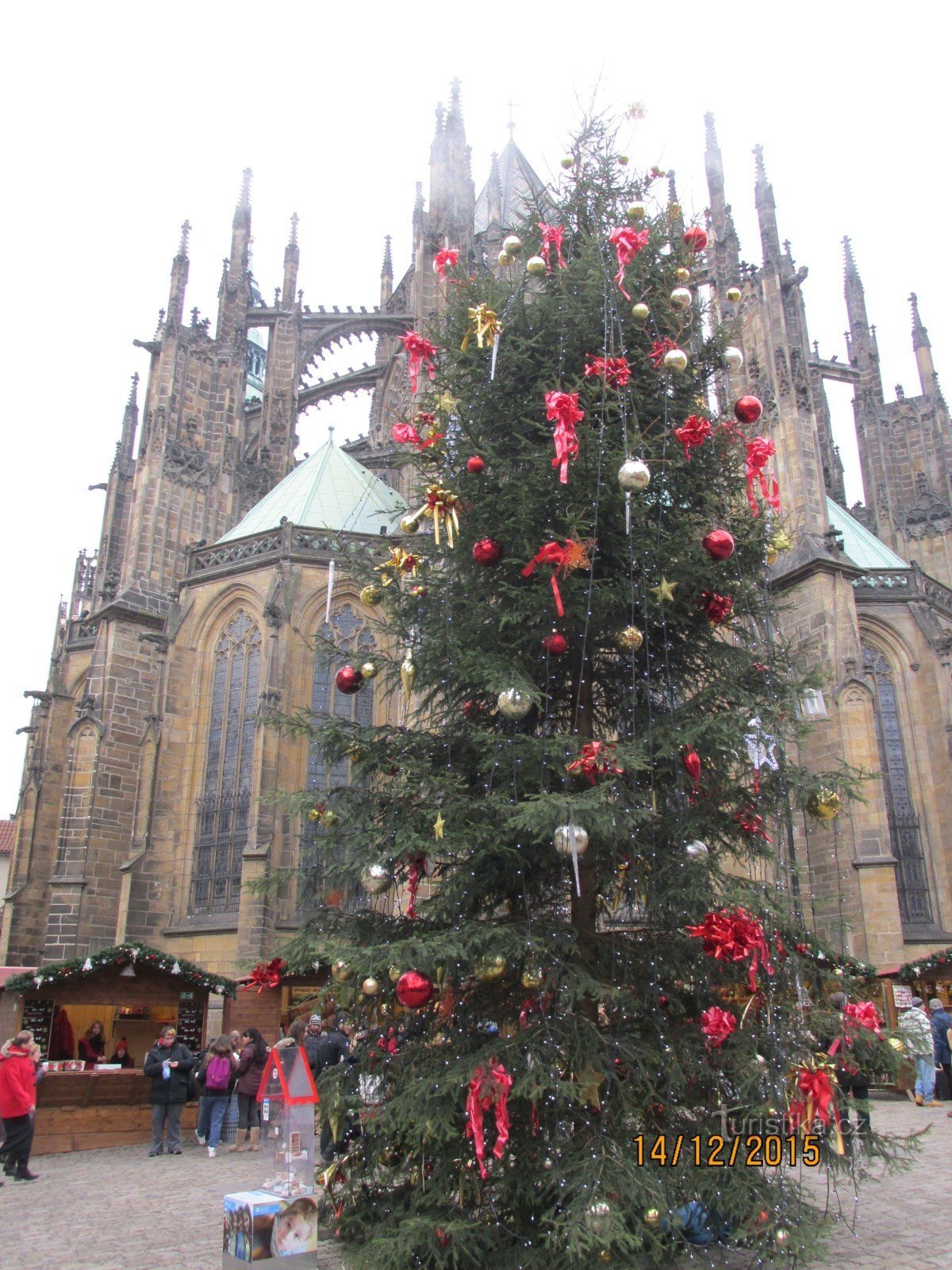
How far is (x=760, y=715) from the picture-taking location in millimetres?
6500

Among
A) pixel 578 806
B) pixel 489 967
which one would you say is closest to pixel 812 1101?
pixel 489 967

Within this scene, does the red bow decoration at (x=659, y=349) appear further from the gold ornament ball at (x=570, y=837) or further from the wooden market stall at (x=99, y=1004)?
the wooden market stall at (x=99, y=1004)

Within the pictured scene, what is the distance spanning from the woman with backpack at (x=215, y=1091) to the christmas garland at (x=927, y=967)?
973 centimetres

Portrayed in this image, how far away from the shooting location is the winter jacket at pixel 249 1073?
11.7 meters

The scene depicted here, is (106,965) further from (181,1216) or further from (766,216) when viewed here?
(766,216)

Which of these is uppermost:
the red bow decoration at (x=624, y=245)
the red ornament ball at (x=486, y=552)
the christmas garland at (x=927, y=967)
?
the red bow decoration at (x=624, y=245)

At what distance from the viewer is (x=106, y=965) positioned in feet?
44.0

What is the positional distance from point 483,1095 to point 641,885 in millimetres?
1706

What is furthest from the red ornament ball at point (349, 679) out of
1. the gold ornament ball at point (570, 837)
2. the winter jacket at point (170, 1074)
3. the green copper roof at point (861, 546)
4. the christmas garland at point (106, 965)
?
the green copper roof at point (861, 546)

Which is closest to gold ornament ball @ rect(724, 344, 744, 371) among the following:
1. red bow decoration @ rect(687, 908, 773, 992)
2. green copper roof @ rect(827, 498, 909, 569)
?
red bow decoration @ rect(687, 908, 773, 992)

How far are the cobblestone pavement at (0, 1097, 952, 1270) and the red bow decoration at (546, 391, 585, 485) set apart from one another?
4772mm

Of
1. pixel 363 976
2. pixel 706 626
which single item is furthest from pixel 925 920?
pixel 363 976

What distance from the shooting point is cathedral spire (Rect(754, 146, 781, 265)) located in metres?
24.0

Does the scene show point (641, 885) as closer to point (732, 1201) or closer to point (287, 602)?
point (732, 1201)
